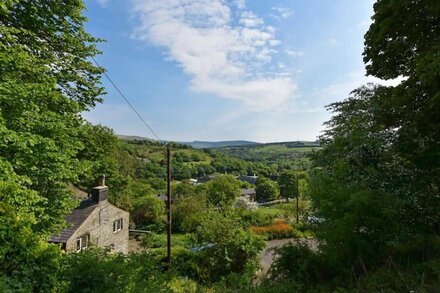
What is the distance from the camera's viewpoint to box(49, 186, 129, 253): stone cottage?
17.0 m

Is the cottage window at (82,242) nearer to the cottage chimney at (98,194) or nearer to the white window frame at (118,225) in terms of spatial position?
the cottage chimney at (98,194)

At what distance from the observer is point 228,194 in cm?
4700

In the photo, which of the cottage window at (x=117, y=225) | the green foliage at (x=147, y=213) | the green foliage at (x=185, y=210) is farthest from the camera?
the green foliage at (x=147, y=213)

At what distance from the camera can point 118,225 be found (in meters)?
22.7

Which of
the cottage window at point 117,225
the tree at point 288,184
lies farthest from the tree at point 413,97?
the tree at point 288,184

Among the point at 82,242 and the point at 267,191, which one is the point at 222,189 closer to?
the point at 267,191

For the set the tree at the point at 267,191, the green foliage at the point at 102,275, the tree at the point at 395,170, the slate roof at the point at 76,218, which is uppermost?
the tree at the point at 395,170

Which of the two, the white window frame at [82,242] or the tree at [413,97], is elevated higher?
the tree at [413,97]

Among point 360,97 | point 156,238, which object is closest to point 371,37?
point 360,97

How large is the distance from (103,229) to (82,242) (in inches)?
83.7

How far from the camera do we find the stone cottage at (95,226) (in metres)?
17.0

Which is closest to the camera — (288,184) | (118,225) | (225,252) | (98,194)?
(225,252)

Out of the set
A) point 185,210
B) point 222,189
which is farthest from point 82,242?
point 222,189

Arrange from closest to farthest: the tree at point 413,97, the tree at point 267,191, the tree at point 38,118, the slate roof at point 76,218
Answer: the tree at point 38,118 < the tree at point 413,97 < the slate roof at point 76,218 < the tree at point 267,191
